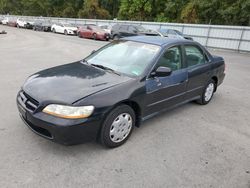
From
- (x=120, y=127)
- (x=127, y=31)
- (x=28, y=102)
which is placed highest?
(x=28, y=102)

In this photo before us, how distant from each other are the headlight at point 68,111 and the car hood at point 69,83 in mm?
78

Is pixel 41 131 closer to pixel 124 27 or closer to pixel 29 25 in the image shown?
pixel 124 27

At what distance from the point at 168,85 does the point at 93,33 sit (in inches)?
757

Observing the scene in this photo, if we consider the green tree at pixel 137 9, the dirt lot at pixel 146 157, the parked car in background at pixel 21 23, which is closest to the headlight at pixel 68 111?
the dirt lot at pixel 146 157

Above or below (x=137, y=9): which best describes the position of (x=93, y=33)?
below

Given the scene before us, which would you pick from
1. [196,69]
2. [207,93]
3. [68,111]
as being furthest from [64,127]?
[207,93]

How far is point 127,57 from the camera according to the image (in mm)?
3883

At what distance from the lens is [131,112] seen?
3.37 m

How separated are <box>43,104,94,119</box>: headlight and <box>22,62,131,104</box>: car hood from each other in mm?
78

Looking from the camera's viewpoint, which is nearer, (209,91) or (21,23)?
(209,91)

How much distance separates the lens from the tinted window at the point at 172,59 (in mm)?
3804

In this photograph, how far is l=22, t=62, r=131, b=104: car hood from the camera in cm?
289

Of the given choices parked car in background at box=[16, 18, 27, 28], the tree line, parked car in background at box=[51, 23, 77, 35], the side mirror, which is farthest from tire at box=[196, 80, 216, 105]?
parked car in background at box=[16, 18, 27, 28]

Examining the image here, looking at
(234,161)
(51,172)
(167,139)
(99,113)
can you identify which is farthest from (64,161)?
(234,161)
